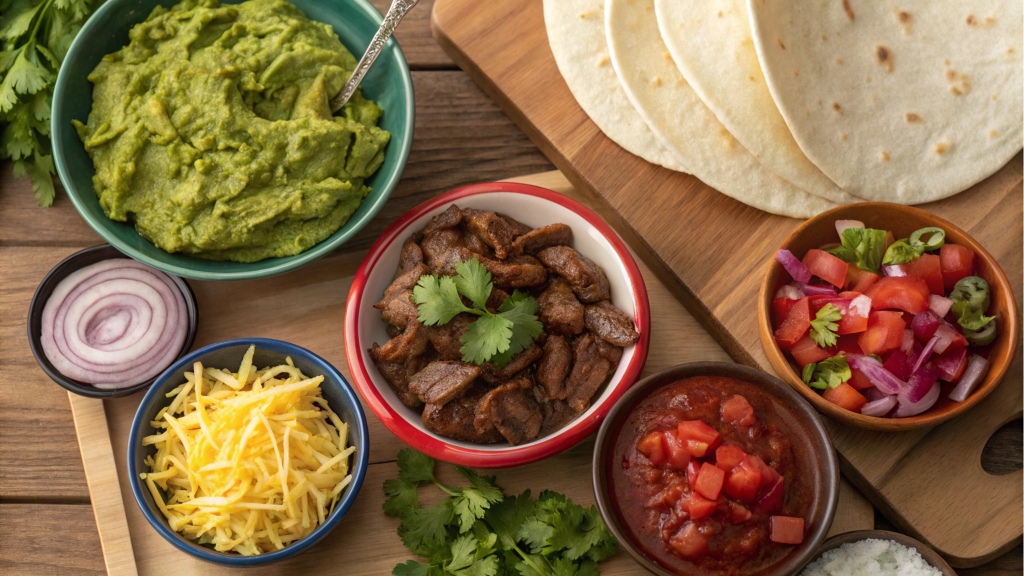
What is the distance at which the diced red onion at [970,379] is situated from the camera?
10.4ft

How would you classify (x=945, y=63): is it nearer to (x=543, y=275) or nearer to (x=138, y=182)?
(x=543, y=275)

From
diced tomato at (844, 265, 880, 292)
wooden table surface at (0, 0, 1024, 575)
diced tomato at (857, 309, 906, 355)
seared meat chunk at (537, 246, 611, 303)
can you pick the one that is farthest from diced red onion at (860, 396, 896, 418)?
seared meat chunk at (537, 246, 611, 303)

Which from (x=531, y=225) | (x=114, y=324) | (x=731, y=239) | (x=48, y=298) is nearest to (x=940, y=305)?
(x=731, y=239)

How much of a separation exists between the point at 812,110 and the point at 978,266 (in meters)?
0.92

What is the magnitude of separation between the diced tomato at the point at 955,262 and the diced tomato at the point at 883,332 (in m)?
0.34

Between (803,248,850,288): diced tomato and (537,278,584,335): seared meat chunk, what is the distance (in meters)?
0.98

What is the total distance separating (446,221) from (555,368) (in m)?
0.77

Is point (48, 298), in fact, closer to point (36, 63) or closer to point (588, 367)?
point (36, 63)

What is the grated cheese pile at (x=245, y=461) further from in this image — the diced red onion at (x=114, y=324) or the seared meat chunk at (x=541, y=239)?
the seared meat chunk at (x=541, y=239)

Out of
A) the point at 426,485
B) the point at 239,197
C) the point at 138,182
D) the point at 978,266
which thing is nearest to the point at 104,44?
the point at 138,182

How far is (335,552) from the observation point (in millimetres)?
3426

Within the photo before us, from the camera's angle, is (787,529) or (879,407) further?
(879,407)

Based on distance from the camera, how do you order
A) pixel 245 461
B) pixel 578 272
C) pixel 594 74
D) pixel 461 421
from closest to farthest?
1. pixel 245 461
2. pixel 461 421
3. pixel 578 272
4. pixel 594 74

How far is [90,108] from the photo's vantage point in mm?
3473
